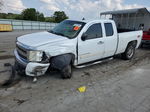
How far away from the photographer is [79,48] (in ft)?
13.5

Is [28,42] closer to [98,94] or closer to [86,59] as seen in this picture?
[86,59]

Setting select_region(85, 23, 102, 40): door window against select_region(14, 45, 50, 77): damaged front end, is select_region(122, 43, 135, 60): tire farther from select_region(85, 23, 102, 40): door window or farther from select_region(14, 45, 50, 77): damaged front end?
select_region(14, 45, 50, 77): damaged front end

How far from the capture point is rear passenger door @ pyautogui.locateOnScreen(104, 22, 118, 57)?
4.91 metres

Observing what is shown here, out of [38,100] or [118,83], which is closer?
[38,100]

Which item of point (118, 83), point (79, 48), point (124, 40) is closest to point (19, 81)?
point (79, 48)

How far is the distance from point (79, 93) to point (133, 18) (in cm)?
1039

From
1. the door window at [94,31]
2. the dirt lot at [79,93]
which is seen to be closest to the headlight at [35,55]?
the dirt lot at [79,93]

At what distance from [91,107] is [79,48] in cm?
191

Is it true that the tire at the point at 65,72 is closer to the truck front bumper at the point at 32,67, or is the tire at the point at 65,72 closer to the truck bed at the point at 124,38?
the truck front bumper at the point at 32,67

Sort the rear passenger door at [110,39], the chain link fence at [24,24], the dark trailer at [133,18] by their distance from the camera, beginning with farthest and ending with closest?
1. the chain link fence at [24,24]
2. the dark trailer at [133,18]
3. the rear passenger door at [110,39]

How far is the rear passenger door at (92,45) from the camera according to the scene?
13.8 feet

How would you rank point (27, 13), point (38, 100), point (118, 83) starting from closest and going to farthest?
point (38, 100), point (118, 83), point (27, 13)

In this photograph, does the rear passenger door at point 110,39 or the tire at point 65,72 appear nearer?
the tire at point 65,72

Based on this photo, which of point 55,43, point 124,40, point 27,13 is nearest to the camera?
point 55,43
